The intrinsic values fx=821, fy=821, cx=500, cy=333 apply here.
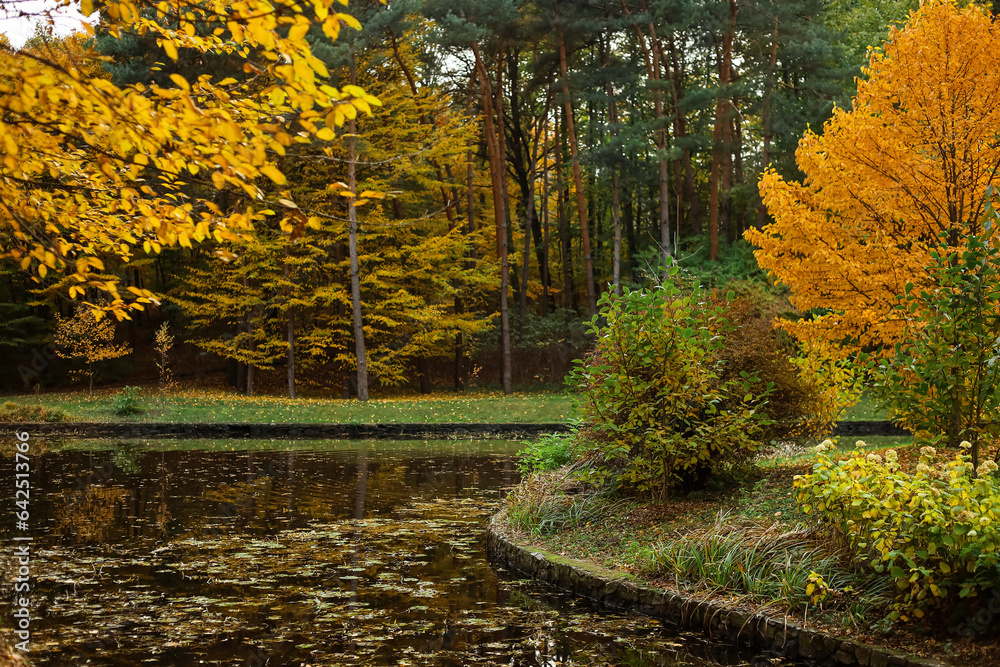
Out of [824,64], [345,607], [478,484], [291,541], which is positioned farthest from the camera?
[824,64]

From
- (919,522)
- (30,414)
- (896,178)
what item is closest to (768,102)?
(896,178)

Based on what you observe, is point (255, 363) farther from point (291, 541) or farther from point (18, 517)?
point (291, 541)

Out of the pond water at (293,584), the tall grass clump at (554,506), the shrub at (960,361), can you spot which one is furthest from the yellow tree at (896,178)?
the pond water at (293,584)

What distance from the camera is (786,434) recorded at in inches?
362

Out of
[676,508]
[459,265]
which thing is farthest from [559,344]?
[676,508]

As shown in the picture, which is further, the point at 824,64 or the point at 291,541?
the point at 824,64

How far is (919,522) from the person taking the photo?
4680mm

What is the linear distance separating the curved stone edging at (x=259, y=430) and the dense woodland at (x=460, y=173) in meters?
4.14

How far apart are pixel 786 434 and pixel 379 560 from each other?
4718mm

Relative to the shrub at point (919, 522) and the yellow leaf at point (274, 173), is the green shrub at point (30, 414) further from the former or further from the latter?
the yellow leaf at point (274, 173)

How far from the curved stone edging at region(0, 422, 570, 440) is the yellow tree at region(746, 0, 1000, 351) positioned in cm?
1063

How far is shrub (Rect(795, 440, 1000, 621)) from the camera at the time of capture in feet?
14.6

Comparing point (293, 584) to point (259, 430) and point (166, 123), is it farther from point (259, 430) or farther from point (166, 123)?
point (259, 430)

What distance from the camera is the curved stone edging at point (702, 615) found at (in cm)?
475
